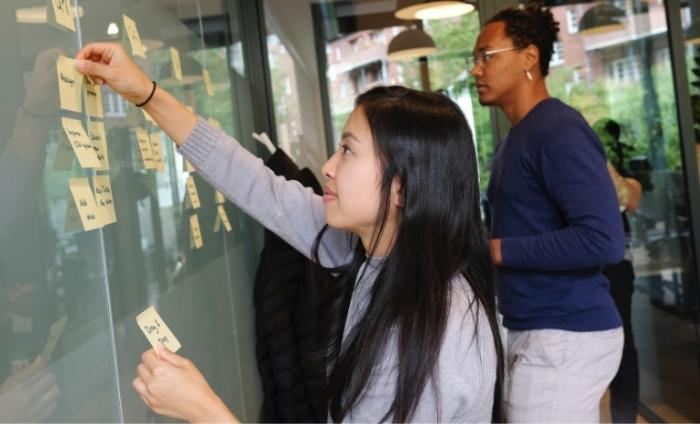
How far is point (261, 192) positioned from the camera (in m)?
1.59

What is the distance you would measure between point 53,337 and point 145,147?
54 cm

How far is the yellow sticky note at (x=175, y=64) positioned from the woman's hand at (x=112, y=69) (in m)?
0.45

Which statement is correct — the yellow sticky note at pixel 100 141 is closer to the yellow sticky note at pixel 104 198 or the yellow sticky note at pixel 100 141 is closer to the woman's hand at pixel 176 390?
the yellow sticky note at pixel 104 198

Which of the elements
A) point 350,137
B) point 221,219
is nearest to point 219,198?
point 221,219

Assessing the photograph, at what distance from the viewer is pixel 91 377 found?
1.11 metres

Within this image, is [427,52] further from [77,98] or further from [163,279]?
[77,98]

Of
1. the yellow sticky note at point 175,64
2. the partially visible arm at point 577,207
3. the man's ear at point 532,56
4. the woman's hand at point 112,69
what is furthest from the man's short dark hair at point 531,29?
the woman's hand at point 112,69

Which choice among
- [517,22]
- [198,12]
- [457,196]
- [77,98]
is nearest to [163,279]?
[77,98]

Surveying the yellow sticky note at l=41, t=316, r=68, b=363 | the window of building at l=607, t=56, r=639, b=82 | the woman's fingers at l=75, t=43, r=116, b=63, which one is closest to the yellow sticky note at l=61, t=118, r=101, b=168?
the woman's fingers at l=75, t=43, r=116, b=63

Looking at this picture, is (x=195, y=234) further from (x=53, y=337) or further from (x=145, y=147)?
(x=53, y=337)

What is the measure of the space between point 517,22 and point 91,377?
1533 mm

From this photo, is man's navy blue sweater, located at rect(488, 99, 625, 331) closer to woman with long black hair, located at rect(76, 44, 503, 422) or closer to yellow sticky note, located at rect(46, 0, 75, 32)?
woman with long black hair, located at rect(76, 44, 503, 422)

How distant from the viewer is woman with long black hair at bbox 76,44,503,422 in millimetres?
1178

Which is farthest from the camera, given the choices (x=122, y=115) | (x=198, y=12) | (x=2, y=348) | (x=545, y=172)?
(x=198, y=12)
